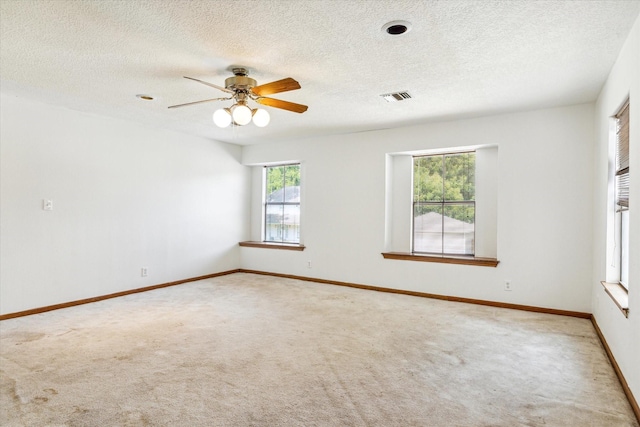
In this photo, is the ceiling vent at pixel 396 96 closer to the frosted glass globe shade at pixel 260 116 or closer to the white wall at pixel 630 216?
the frosted glass globe shade at pixel 260 116

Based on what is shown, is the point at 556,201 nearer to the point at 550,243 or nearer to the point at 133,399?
the point at 550,243

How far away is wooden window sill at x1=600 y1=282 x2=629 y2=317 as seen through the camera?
2.60 m

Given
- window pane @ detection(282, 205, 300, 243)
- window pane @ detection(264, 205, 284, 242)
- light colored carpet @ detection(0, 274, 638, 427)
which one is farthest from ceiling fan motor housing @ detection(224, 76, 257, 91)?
window pane @ detection(264, 205, 284, 242)

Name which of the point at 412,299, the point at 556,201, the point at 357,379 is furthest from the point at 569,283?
the point at 357,379

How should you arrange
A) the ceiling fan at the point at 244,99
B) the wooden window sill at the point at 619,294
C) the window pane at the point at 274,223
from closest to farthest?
the wooden window sill at the point at 619,294
the ceiling fan at the point at 244,99
the window pane at the point at 274,223

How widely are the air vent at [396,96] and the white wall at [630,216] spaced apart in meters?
1.72

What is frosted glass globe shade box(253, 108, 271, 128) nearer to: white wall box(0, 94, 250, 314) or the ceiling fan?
the ceiling fan

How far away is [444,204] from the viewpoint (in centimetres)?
540

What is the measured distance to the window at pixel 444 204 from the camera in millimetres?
5234

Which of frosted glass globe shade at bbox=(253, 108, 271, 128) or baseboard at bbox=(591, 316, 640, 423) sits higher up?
frosted glass globe shade at bbox=(253, 108, 271, 128)

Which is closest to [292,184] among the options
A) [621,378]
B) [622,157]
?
[622,157]

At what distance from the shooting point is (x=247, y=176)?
7301mm

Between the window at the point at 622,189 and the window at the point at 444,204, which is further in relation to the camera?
the window at the point at 444,204

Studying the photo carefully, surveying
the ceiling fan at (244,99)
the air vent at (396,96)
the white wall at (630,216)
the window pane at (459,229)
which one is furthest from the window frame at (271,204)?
the white wall at (630,216)
